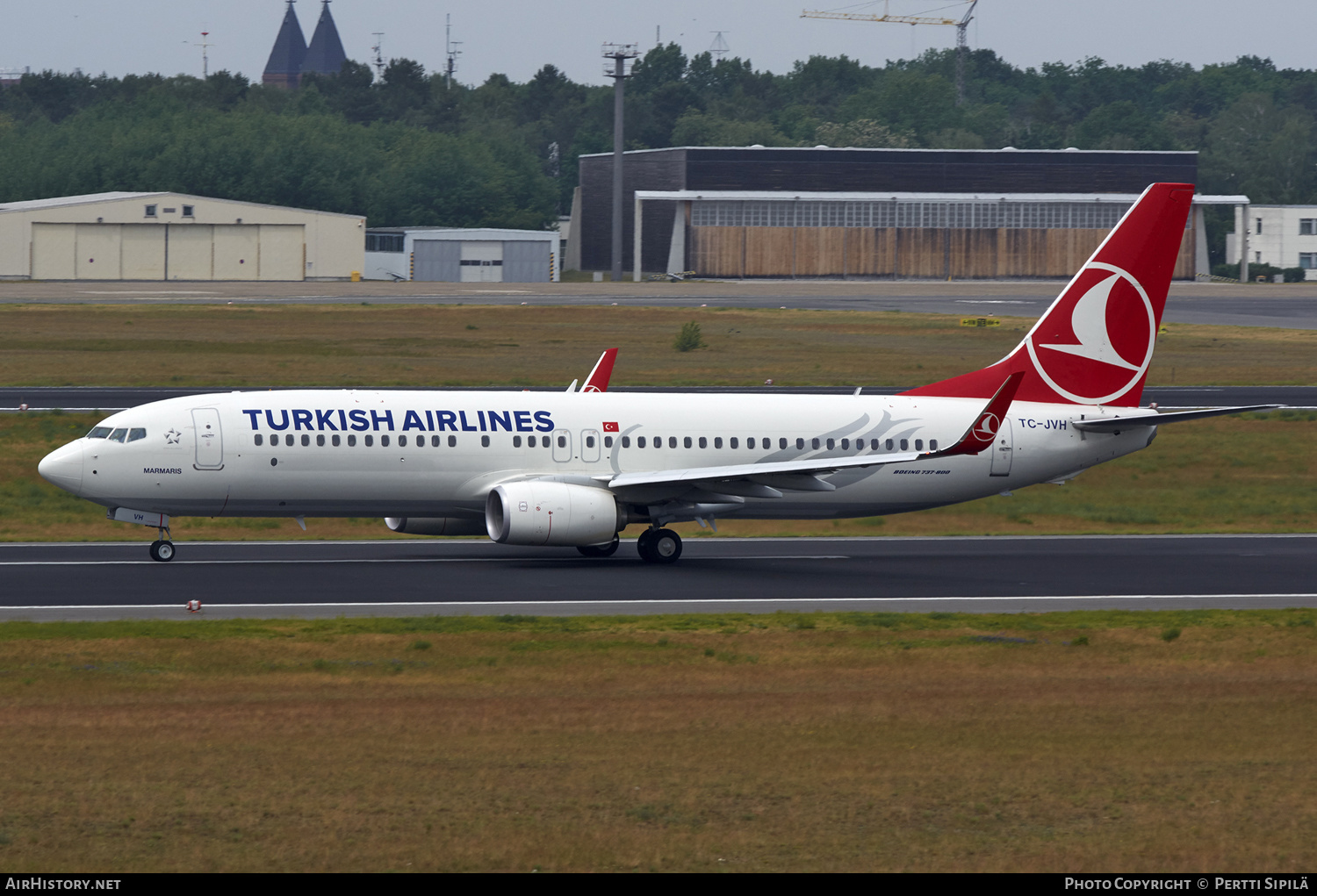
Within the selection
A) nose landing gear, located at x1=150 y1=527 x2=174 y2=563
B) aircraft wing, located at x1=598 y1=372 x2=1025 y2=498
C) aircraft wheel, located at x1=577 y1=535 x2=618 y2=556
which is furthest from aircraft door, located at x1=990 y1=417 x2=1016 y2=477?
nose landing gear, located at x1=150 y1=527 x2=174 y2=563

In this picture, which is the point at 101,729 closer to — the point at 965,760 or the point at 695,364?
the point at 965,760

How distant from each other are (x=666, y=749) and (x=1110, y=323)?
25.4m

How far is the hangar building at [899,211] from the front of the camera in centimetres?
16975

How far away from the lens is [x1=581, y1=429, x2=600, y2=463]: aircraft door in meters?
37.9

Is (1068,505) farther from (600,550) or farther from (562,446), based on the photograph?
(562,446)

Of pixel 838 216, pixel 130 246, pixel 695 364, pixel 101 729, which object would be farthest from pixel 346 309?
pixel 101 729

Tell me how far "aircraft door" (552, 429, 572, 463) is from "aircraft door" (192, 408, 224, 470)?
747cm

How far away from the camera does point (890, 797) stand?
1725cm

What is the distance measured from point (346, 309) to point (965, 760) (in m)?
96.7

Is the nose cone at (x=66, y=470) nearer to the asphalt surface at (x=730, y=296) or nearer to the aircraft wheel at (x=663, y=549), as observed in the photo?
the aircraft wheel at (x=663, y=549)

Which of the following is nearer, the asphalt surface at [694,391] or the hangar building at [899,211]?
the asphalt surface at [694,391]

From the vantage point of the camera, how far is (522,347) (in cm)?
8919

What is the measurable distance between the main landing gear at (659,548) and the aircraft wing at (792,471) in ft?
4.76

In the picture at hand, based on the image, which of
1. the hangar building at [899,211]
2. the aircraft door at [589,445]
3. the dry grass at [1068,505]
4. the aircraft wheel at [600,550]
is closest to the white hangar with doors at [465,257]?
the hangar building at [899,211]
